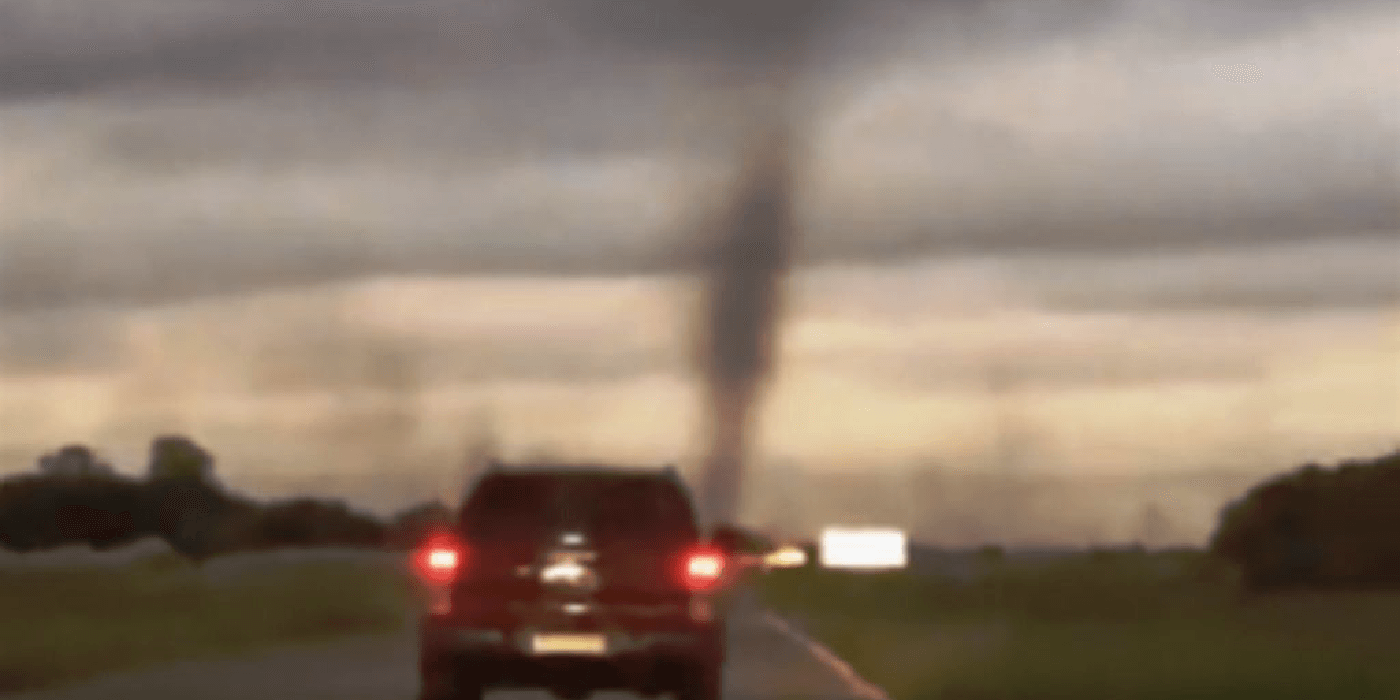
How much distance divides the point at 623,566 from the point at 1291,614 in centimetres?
5563

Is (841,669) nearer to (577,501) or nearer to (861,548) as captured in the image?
(577,501)

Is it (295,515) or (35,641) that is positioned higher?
(295,515)

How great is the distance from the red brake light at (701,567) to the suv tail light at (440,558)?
1676 mm

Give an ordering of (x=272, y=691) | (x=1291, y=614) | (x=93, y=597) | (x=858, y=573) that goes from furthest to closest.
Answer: (x=858, y=573) < (x=93, y=597) < (x=1291, y=614) < (x=272, y=691)

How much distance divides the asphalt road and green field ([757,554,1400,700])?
37.7 inches

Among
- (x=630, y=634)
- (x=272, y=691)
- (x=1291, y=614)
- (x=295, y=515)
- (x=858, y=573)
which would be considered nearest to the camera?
(x=630, y=634)

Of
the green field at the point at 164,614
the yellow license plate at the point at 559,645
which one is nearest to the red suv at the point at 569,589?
the yellow license plate at the point at 559,645

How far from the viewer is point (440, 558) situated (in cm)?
1848

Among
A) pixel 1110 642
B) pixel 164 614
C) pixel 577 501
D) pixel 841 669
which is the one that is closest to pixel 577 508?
pixel 577 501

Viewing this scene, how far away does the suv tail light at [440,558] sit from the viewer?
1839 centimetres

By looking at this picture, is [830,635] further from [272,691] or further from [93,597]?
[93,597]

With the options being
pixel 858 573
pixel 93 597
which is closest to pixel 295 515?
pixel 858 573

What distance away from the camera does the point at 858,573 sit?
145 metres

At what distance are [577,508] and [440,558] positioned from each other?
1.08 metres
